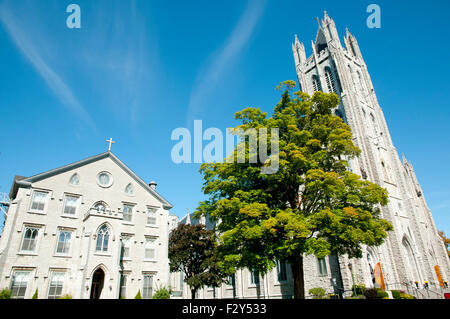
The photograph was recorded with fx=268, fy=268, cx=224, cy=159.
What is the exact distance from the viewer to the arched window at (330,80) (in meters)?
46.9

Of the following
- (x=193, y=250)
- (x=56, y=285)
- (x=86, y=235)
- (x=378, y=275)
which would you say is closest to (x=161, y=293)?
(x=86, y=235)

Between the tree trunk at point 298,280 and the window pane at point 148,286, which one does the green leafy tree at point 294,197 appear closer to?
the tree trunk at point 298,280

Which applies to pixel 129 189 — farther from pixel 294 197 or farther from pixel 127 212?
pixel 294 197

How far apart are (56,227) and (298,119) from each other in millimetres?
21331

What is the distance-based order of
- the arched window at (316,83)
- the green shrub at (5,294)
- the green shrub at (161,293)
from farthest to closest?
the arched window at (316,83), the green shrub at (161,293), the green shrub at (5,294)

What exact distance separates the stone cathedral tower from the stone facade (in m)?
20.1

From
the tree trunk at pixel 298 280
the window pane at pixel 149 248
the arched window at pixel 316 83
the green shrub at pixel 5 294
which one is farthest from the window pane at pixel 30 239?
the arched window at pixel 316 83

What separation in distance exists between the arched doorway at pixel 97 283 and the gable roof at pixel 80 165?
8774 millimetres

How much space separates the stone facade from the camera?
20.5 metres

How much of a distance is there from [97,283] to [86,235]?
4181mm

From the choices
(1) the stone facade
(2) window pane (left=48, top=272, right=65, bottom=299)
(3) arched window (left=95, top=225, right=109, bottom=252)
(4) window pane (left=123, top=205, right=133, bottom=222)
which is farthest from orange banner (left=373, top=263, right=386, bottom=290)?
(2) window pane (left=48, top=272, right=65, bottom=299)

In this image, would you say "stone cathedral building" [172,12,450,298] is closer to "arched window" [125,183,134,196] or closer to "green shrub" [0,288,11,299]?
"arched window" [125,183,134,196]

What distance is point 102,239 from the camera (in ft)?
73.8
